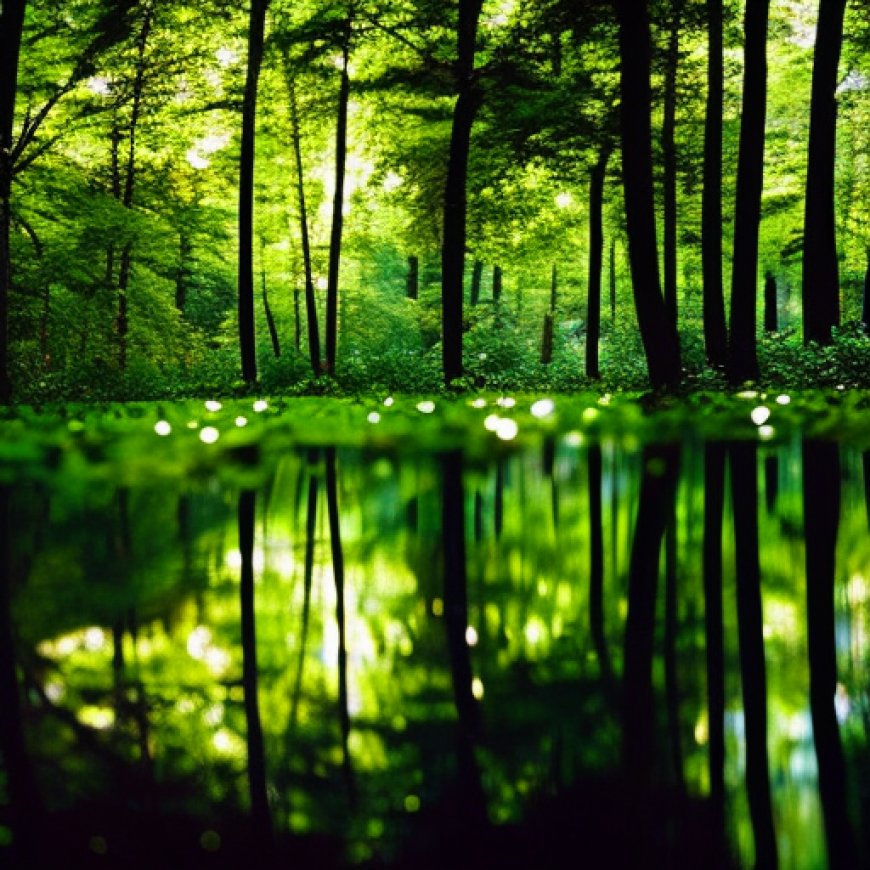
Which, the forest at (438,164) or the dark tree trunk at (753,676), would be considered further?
the forest at (438,164)

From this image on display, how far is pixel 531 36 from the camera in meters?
14.4

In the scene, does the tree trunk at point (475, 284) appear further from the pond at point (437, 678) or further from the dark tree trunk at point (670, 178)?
the pond at point (437, 678)

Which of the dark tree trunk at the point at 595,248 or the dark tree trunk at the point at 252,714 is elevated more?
the dark tree trunk at the point at 595,248

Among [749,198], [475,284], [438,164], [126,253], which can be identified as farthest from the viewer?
→ [475,284]

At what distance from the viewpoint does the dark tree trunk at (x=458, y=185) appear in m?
16.6

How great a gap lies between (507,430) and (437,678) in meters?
5.01

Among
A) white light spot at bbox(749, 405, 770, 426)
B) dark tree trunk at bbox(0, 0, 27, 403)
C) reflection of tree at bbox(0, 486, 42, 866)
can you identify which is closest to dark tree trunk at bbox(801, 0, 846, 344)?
white light spot at bbox(749, 405, 770, 426)

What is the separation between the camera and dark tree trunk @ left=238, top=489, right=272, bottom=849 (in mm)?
1414

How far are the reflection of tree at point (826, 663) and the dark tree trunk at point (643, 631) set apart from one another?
31 cm

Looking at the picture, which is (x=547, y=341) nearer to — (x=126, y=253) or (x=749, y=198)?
(x=126, y=253)

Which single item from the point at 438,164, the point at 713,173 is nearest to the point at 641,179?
the point at 713,173

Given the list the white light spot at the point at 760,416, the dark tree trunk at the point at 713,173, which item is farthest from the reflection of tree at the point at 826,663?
the dark tree trunk at the point at 713,173

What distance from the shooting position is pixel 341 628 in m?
2.29

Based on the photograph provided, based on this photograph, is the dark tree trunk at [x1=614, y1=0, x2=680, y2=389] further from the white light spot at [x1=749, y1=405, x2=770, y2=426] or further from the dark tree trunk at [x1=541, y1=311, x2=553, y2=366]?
the dark tree trunk at [x1=541, y1=311, x2=553, y2=366]
